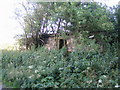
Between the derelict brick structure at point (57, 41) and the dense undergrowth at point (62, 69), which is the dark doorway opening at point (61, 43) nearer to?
the derelict brick structure at point (57, 41)

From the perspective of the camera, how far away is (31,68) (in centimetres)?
216

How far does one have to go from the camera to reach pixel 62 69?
205cm

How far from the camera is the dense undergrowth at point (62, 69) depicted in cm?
178

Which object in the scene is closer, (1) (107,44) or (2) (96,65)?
(2) (96,65)

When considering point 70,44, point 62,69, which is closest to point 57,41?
point 70,44

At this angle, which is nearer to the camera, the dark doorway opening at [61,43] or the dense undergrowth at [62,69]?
the dense undergrowth at [62,69]

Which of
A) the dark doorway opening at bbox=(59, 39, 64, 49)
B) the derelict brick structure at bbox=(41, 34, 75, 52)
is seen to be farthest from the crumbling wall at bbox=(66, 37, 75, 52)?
the dark doorway opening at bbox=(59, 39, 64, 49)

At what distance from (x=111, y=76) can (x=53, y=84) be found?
26.8 inches

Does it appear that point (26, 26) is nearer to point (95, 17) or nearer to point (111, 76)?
point (95, 17)

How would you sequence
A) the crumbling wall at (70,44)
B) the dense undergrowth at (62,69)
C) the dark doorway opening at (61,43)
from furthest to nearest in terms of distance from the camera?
the dark doorway opening at (61,43) < the crumbling wall at (70,44) < the dense undergrowth at (62,69)

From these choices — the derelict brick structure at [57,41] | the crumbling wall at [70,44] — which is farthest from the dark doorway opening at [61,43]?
the crumbling wall at [70,44]

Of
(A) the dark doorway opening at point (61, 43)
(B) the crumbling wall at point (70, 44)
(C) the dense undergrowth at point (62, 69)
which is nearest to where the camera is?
(C) the dense undergrowth at point (62, 69)

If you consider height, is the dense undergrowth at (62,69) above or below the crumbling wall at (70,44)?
below

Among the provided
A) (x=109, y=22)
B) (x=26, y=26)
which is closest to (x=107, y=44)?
(x=109, y=22)
